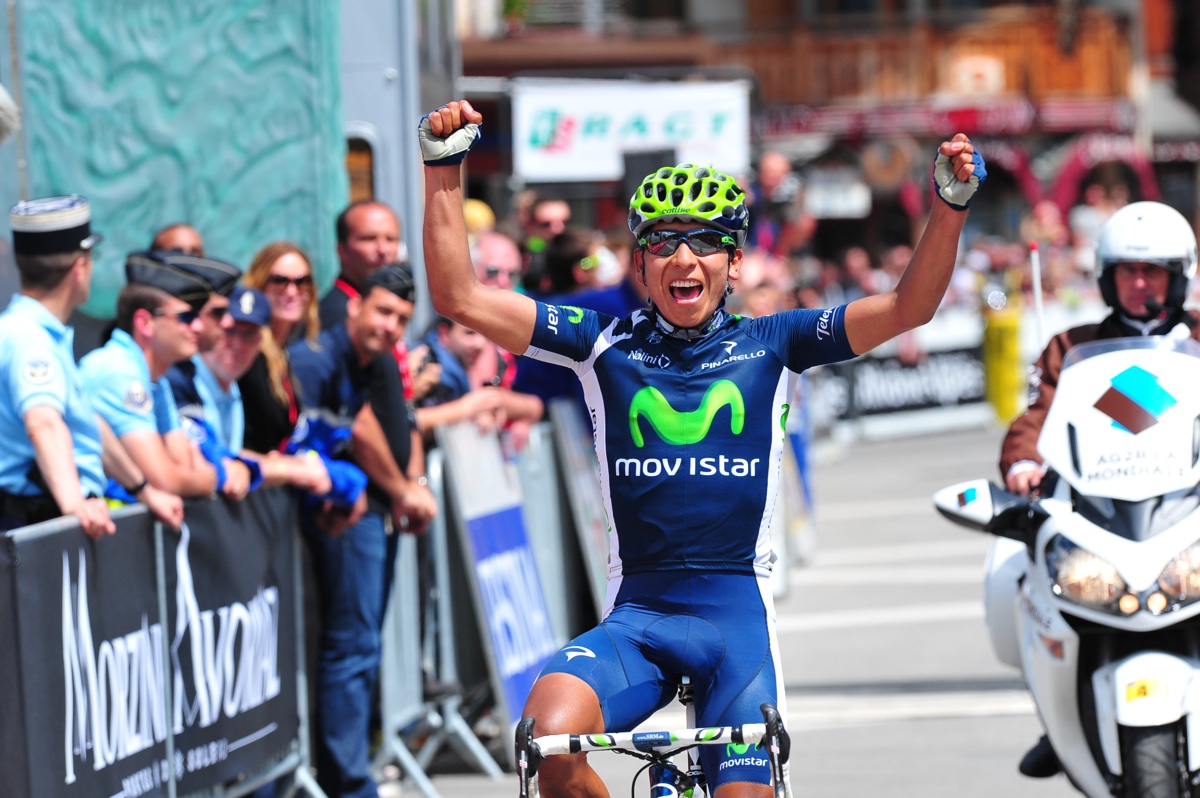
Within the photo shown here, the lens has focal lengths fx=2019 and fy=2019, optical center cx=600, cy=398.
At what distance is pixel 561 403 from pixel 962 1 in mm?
33628

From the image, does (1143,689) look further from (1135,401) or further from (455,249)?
(455,249)

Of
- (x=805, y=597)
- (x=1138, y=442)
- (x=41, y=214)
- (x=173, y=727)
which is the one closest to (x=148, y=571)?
(x=173, y=727)

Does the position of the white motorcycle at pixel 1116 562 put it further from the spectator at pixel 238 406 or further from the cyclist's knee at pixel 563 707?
the spectator at pixel 238 406

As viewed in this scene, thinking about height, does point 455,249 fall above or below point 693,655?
above

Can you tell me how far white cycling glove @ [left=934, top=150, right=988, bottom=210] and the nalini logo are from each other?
1.54 meters

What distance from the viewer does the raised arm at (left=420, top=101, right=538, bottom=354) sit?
494 cm

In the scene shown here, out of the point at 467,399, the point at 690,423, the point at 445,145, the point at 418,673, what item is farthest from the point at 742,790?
the point at 467,399

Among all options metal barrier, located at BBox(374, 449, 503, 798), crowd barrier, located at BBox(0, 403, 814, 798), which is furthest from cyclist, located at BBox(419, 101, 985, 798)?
metal barrier, located at BBox(374, 449, 503, 798)

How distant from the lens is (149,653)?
6.27m

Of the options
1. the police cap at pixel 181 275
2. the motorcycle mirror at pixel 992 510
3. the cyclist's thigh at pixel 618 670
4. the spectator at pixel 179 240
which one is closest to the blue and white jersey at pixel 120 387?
the police cap at pixel 181 275

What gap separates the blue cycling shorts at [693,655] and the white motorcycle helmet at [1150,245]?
2.41 meters

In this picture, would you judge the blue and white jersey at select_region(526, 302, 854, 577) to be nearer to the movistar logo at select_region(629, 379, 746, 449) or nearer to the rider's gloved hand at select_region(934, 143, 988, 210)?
the movistar logo at select_region(629, 379, 746, 449)

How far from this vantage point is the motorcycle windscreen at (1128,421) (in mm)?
6027

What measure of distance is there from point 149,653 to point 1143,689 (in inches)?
118
